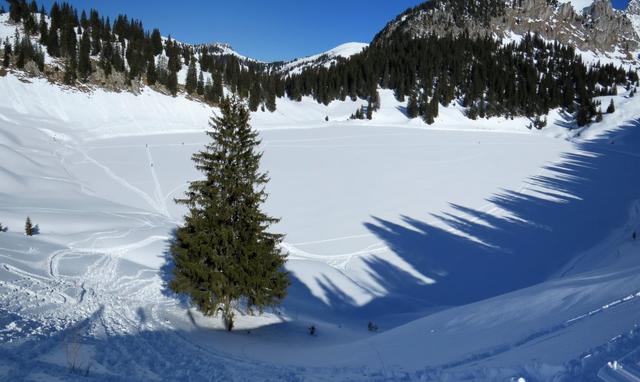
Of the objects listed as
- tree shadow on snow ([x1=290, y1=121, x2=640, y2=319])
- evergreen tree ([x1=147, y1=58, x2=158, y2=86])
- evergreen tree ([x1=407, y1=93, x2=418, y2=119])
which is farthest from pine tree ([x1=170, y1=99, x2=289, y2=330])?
evergreen tree ([x1=407, y1=93, x2=418, y2=119])

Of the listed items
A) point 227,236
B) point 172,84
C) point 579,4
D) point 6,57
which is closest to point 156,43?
point 172,84

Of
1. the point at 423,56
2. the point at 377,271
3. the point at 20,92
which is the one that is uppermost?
the point at 423,56

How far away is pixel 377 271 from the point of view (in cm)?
2234

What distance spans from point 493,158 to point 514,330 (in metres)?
45.7

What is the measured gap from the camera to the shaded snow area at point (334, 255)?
806 cm

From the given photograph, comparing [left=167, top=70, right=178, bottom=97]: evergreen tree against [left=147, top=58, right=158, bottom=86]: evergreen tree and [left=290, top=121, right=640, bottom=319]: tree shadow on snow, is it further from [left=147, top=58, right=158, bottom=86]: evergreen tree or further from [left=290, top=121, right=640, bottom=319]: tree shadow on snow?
[left=290, top=121, right=640, bottom=319]: tree shadow on snow

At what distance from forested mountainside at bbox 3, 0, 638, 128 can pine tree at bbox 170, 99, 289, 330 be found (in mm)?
54965

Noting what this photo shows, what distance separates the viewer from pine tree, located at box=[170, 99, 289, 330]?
12648mm

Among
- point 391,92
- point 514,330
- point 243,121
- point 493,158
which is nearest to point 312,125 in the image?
point 493,158

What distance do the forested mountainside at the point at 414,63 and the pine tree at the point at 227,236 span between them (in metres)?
55.0

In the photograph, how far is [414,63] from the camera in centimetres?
11038

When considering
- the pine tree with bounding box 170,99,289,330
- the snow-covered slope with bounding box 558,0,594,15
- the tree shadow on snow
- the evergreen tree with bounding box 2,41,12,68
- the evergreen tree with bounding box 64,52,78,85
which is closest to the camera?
the pine tree with bounding box 170,99,289,330

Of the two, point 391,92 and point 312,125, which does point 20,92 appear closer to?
point 312,125

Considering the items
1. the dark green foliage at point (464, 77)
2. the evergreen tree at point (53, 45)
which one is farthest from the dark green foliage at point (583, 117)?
the evergreen tree at point (53, 45)
